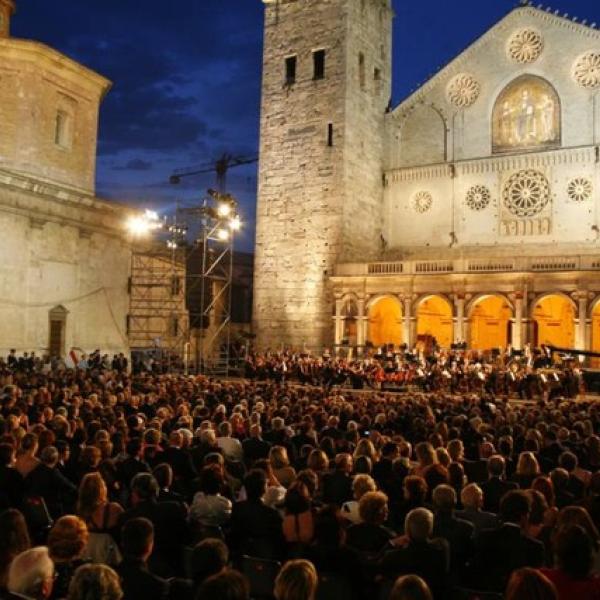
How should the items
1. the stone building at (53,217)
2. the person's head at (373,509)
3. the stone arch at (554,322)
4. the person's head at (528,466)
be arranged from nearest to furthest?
the person's head at (373,509) < the person's head at (528,466) < the stone building at (53,217) < the stone arch at (554,322)

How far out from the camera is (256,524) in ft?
18.9

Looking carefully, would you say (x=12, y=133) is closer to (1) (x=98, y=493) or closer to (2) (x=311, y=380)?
(2) (x=311, y=380)

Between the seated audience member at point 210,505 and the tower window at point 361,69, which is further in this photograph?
the tower window at point 361,69

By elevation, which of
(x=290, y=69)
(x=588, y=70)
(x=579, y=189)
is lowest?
(x=579, y=189)

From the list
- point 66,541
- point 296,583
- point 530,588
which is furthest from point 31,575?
point 530,588

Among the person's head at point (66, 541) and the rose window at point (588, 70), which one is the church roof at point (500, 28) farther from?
the person's head at point (66, 541)

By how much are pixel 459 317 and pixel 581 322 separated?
5.36 m

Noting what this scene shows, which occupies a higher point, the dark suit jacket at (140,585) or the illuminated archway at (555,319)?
the illuminated archway at (555,319)

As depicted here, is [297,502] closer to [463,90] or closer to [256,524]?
[256,524]

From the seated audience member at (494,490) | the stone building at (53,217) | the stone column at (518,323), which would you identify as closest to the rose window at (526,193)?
the stone column at (518,323)

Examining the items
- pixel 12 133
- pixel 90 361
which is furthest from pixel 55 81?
pixel 90 361

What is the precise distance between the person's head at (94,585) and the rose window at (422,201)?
115 ft

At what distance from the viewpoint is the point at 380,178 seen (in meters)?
38.4

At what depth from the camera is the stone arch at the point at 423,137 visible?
121 feet
